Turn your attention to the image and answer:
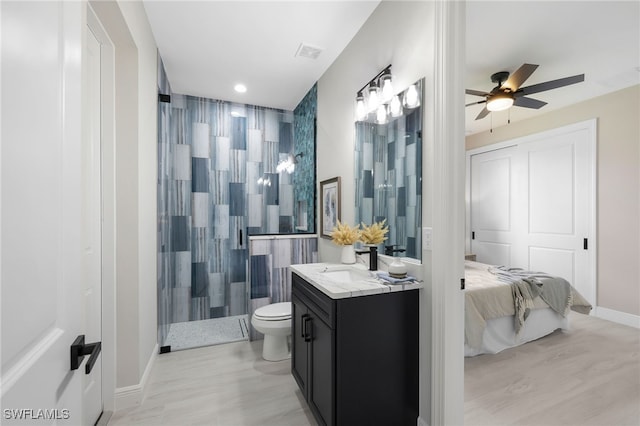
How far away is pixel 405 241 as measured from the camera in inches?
71.3

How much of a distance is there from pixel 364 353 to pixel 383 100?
1.61m

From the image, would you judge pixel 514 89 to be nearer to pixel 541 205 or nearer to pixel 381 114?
pixel 381 114

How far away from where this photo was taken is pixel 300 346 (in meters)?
1.98

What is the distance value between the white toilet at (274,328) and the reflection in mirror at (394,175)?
1047mm

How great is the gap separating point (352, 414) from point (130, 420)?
140 cm

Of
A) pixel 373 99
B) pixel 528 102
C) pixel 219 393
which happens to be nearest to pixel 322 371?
pixel 219 393

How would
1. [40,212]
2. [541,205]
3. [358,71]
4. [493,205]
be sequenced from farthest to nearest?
1. [493,205]
2. [541,205]
3. [358,71]
4. [40,212]

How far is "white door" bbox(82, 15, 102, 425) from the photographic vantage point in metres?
1.61

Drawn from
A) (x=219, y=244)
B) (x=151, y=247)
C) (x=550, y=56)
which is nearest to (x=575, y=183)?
(x=550, y=56)

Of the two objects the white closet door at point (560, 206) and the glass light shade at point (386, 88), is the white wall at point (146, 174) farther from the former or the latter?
the white closet door at point (560, 206)

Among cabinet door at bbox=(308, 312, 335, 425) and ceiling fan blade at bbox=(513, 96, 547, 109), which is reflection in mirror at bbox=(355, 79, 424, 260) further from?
ceiling fan blade at bbox=(513, 96, 547, 109)

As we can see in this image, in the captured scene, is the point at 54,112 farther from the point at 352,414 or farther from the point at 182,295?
the point at 182,295

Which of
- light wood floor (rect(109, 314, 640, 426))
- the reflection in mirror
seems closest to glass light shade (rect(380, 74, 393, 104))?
the reflection in mirror

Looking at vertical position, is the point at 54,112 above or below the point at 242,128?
below
